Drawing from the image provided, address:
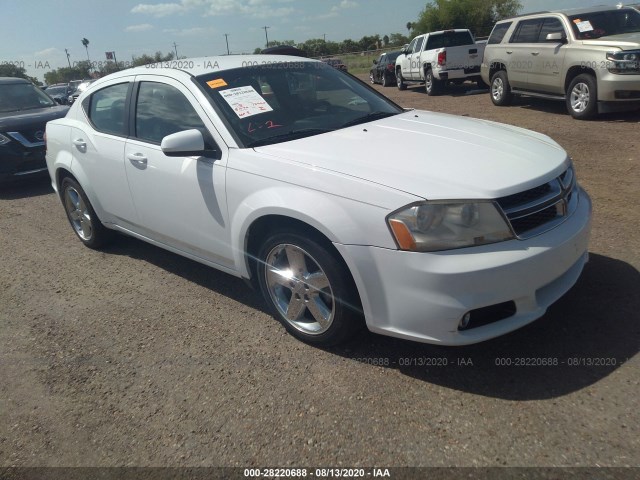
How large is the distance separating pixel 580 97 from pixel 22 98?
388 inches

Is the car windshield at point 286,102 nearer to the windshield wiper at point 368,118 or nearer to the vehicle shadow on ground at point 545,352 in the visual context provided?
the windshield wiper at point 368,118

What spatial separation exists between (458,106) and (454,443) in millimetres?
11914

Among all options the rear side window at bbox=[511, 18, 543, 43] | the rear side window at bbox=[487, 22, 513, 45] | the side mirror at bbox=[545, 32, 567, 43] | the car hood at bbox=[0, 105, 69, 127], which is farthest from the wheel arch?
the car hood at bbox=[0, 105, 69, 127]

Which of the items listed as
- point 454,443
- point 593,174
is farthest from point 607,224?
point 454,443

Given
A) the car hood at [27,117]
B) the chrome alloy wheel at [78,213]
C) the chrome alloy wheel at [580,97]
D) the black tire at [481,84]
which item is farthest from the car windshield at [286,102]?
the black tire at [481,84]

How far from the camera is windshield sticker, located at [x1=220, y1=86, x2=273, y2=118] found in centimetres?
341

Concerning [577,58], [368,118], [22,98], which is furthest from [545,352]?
[22,98]

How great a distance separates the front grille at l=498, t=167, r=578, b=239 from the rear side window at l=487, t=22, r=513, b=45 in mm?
9923

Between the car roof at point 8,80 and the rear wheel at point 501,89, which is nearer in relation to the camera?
the car roof at point 8,80

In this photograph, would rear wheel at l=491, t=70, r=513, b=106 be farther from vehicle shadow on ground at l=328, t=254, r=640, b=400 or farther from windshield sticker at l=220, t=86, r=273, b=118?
windshield sticker at l=220, t=86, r=273, b=118

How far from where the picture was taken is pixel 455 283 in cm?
243

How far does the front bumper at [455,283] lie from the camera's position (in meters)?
2.45

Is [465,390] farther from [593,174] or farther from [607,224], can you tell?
[593,174]

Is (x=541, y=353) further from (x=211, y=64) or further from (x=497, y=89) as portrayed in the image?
(x=497, y=89)
